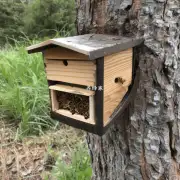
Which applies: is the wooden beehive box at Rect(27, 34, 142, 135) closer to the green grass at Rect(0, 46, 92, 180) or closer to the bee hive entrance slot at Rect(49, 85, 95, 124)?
the bee hive entrance slot at Rect(49, 85, 95, 124)

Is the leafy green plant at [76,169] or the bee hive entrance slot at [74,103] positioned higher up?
the bee hive entrance slot at [74,103]

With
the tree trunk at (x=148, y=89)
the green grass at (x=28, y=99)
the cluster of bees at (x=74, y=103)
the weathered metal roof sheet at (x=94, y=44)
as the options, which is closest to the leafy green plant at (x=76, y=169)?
the green grass at (x=28, y=99)

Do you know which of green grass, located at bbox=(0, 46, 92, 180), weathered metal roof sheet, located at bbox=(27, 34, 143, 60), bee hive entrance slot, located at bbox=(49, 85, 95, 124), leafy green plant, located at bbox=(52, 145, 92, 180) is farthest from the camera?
green grass, located at bbox=(0, 46, 92, 180)

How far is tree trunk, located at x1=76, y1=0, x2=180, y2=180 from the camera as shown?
0.88 metres

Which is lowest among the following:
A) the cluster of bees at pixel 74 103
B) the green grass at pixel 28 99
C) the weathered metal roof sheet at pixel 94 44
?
the green grass at pixel 28 99

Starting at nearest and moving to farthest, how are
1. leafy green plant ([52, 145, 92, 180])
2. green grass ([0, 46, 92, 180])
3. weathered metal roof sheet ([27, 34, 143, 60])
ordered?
weathered metal roof sheet ([27, 34, 143, 60]) < leafy green plant ([52, 145, 92, 180]) < green grass ([0, 46, 92, 180])

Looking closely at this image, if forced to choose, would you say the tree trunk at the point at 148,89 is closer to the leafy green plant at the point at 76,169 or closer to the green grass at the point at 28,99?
the leafy green plant at the point at 76,169

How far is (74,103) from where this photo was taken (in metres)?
0.89

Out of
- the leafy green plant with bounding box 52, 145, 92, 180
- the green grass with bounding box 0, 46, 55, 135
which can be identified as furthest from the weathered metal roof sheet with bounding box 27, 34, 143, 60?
the green grass with bounding box 0, 46, 55, 135

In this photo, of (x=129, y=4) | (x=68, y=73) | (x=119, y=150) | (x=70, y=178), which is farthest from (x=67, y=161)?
(x=129, y=4)

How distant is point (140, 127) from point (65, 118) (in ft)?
1.09

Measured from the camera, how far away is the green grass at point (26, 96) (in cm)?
220

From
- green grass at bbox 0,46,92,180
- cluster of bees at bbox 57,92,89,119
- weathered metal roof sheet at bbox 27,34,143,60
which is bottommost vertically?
green grass at bbox 0,46,92,180

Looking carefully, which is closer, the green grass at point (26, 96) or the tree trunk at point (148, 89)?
the tree trunk at point (148, 89)
